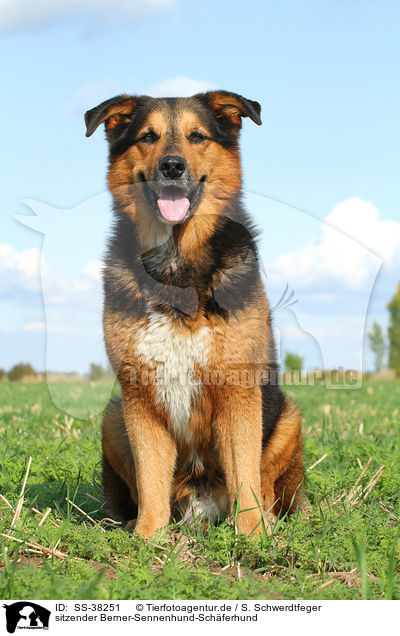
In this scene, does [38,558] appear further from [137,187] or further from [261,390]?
[137,187]

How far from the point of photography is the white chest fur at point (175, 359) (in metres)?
3.78

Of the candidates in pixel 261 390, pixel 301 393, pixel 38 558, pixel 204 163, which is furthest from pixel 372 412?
pixel 38 558

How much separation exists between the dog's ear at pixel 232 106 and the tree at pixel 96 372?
211cm

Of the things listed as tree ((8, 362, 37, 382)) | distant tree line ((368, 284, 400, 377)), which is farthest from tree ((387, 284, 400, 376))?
tree ((8, 362, 37, 382))

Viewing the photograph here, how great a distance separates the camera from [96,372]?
460cm

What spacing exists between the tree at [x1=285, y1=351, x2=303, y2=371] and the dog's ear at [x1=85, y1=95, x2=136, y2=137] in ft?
7.13

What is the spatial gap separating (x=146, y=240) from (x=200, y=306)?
0.72 m

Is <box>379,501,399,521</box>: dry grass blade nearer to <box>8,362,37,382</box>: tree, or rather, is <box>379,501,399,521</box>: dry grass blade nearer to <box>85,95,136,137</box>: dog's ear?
<box>85,95,136,137</box>: dog's ear

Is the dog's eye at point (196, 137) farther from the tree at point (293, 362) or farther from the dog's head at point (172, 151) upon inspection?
the tree at point (293, 362)

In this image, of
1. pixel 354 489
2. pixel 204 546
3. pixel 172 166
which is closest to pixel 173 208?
pixel 172 166

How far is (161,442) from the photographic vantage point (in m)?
3.89

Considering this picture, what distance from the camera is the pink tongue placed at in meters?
4.04

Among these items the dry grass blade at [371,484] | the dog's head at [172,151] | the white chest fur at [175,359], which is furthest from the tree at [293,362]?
the dog's head at [172,151]
